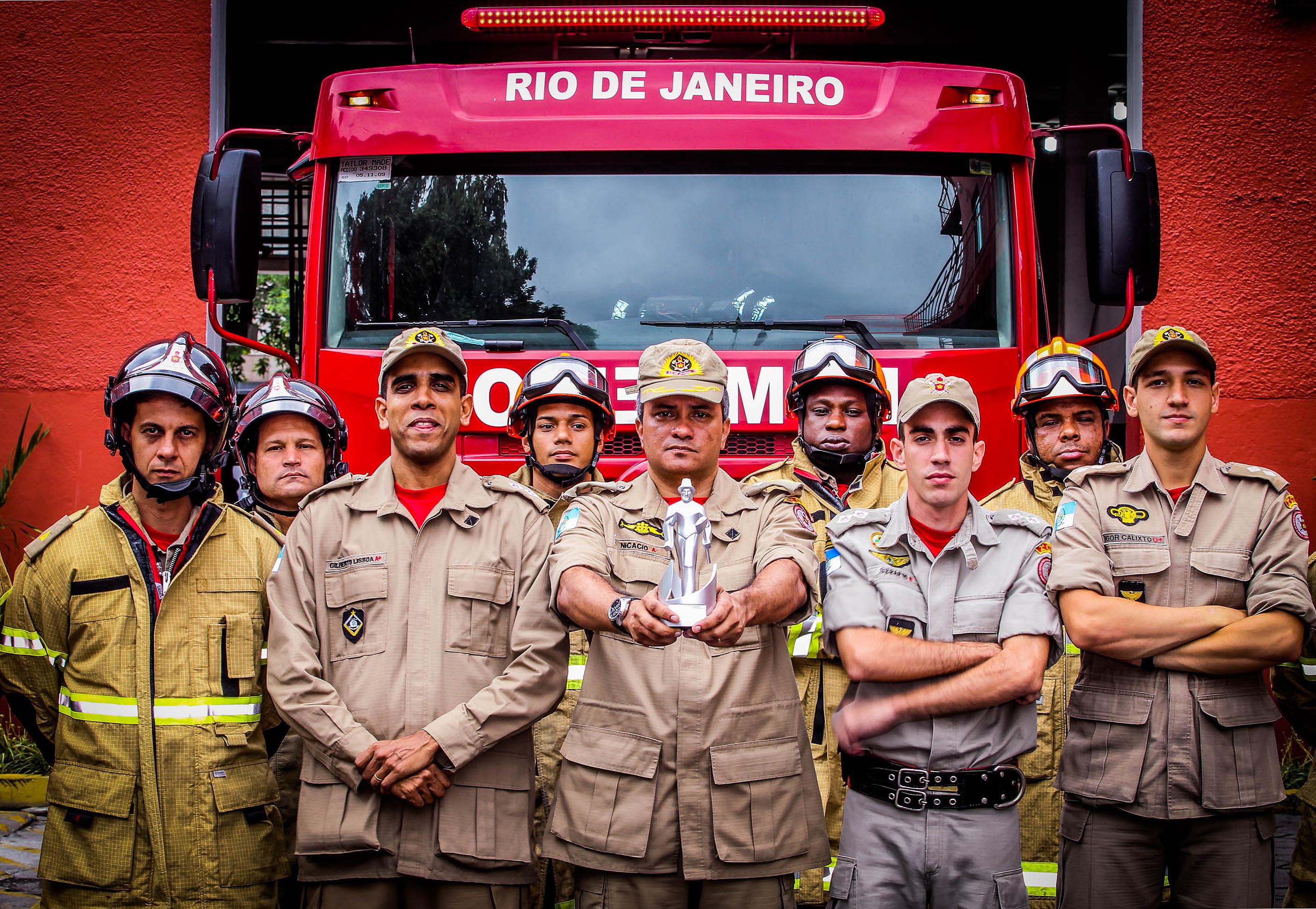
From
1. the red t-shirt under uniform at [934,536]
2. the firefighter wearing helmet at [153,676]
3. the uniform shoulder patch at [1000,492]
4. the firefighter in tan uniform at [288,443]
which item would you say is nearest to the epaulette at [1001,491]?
the uniform shoulder patch at [1000,492]

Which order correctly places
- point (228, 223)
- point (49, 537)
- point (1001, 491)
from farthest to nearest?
point (228, 223), point (1001, 491), point (49, 537)

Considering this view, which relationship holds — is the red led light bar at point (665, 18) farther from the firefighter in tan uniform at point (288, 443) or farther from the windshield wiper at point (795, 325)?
the firefighter in tan uniform at point (288, 443)

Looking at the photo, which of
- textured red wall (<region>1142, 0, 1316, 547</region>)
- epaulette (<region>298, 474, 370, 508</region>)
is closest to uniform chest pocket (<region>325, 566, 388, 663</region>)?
epaulette (<region>298, 474, 370, 508</region>)

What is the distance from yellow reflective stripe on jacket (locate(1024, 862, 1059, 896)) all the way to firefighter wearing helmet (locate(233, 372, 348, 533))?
308 cm

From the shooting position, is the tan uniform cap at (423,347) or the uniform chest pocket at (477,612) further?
the tan uniform cap at (423,347)

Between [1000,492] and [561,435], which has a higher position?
[561,435]

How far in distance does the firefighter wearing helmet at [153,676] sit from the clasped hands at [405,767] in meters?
0.58

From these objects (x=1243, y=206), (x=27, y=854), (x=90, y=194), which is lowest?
(x=27, y=854)

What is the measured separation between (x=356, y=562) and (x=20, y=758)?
4.84 meters

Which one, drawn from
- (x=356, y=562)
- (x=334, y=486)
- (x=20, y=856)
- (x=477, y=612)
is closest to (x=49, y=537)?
(x=334, y=486)

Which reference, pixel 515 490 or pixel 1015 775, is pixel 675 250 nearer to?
pixel 515 490

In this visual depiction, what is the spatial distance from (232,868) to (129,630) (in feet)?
2.45

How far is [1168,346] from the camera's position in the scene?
12.2 ft

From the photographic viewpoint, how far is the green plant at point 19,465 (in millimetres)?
7141
